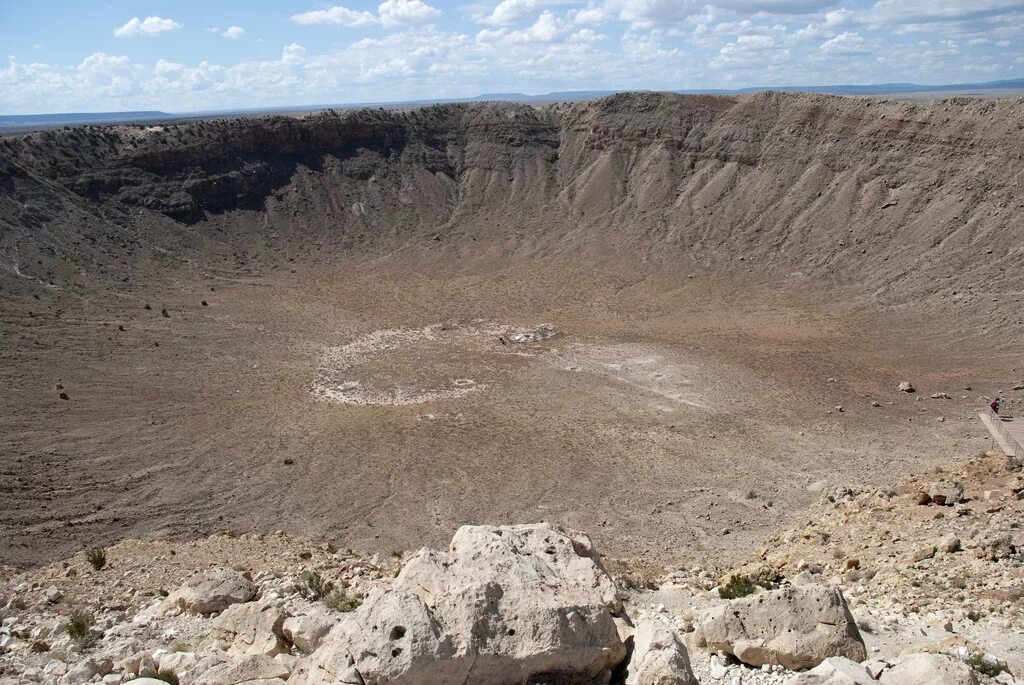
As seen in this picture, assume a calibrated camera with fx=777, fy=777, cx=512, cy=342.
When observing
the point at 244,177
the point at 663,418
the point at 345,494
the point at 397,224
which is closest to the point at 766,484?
the point at 663,418

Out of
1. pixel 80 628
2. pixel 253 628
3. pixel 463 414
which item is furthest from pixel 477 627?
pixel 463 414

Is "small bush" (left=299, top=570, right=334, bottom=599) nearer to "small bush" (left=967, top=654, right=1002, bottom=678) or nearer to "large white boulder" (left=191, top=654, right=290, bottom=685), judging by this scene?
"large white boulder" (left=191, top=654, right=290, bottom=685)

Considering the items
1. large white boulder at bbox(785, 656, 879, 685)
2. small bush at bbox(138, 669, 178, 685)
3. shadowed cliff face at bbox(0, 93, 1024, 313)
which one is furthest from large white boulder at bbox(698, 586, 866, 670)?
shadowed cliff face at bbox(0, 93, 1024, 313)

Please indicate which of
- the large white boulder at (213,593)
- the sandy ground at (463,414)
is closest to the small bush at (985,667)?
the sandy ground at (463,414)

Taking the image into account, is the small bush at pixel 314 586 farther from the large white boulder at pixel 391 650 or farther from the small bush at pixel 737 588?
the small bush at pixel 737 588

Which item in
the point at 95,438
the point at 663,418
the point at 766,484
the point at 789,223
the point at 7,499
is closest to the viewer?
the point at 7,499

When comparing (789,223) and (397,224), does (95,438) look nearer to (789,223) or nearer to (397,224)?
(397,224)
